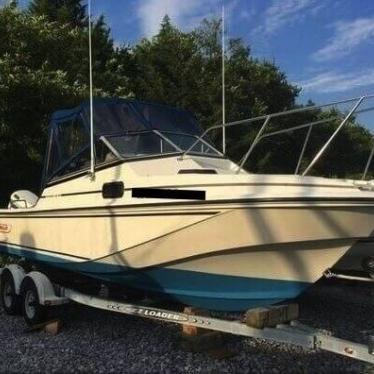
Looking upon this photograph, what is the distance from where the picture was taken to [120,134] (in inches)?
266

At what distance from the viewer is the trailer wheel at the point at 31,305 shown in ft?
21.8

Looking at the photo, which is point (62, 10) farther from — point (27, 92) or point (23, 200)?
point (23, 200)

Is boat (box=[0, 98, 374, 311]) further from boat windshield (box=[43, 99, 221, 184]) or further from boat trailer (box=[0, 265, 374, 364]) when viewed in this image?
boat trailer (box=[0, 265, 374, 364])

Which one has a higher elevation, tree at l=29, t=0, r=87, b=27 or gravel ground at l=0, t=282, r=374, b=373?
tree at l=29, t=0, r=87, b=27

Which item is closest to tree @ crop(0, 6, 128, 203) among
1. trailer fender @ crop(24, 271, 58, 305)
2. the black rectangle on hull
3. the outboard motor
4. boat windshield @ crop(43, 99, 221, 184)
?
the outboard motor

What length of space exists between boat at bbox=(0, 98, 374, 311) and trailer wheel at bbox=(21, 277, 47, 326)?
373mm

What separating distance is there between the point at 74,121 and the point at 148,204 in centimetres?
225

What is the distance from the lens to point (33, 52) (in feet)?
53.2

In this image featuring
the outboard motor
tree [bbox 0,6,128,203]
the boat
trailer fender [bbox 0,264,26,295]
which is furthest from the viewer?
tree [bbox 0,6,128,203]

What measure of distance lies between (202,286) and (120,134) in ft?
6.93

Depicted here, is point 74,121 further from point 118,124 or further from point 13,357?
point 13,357

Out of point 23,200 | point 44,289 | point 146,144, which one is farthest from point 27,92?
point 44,289

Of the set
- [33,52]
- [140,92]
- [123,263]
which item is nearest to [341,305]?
[123,263]

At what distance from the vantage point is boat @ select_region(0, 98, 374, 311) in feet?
15.9
